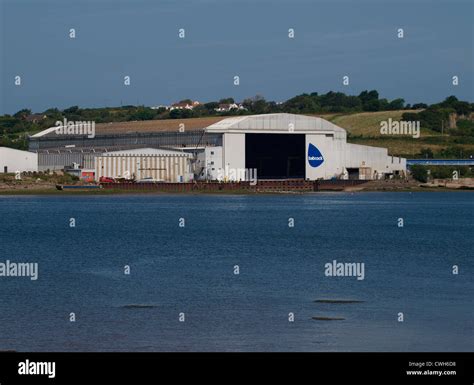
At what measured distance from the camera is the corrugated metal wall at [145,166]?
339 feet

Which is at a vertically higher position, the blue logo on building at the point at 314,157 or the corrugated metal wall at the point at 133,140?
the corrugated metal wall at the point at 133,140

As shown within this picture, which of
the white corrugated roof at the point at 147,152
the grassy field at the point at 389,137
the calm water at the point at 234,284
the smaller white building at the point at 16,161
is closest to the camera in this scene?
the calm water at the point at 234,284

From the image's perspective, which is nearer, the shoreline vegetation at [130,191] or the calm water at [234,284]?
the calm water at [234,284]

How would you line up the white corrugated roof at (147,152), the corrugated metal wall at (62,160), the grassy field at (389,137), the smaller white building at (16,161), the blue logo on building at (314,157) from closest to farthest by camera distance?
1. the blue logo on building at (314,157)
2. the white corrugated roof at (147,152)
3. the smaller white building at (16,161)
4. the corrugated metal wall at (62,160)
5. the grassy field at (389,137)

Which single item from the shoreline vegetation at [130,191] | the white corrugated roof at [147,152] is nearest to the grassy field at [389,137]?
the shoreline vegetation at [130,191]

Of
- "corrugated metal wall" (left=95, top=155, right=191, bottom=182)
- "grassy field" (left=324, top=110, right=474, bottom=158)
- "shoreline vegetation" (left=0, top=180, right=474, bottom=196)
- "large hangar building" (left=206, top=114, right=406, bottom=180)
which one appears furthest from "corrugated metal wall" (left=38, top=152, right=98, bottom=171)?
"grassy field" (left=324, top=110, right=474, bottom=158)

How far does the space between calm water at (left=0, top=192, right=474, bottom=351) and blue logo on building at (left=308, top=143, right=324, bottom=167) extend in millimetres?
29070

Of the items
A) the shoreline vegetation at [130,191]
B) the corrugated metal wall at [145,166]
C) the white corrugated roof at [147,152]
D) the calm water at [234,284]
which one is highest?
the white corrugated roof at [147,152]

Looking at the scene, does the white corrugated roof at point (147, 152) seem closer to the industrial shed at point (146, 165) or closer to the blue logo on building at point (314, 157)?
the industrial shed at point (146, 165)

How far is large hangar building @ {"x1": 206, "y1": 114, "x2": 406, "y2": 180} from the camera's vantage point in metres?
98.0

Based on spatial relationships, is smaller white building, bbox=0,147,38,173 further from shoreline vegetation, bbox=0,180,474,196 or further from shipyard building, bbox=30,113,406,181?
shipyard building, bbox=30,113,406,181

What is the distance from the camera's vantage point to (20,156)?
10906cm

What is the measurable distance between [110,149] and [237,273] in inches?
2958
